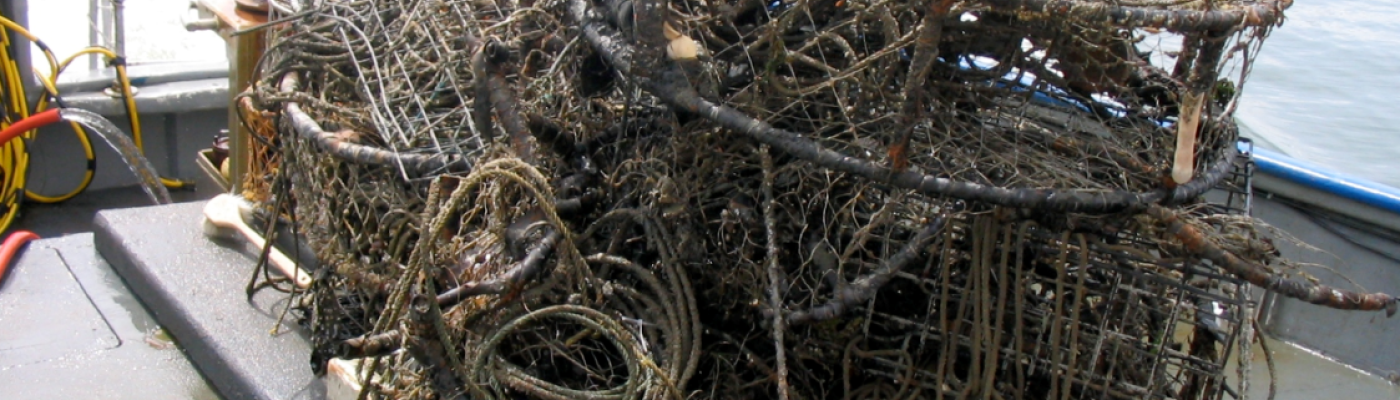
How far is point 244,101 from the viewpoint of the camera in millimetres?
2770

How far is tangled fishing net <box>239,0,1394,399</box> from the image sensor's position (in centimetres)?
156

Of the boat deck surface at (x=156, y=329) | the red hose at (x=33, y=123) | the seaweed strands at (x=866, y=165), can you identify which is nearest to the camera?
the seaweed strands at (x=866, y=165)

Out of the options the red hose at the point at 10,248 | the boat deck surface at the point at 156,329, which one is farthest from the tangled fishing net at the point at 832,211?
the red hose at the point at 10,248

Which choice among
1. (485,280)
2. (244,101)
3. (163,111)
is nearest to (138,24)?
(163,111)

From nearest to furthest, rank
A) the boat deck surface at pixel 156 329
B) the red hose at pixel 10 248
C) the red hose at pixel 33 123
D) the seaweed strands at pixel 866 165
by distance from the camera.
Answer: the seaweed strands at pixel 866 165 < the boat deck surface at pixel 156 329 < the red hose at pixel 10 248 < the red hose at pixel 33 123

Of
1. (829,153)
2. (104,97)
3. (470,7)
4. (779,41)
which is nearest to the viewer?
(829,153)

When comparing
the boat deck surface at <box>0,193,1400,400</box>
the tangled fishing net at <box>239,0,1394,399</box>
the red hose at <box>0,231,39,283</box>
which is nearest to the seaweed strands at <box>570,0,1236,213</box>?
the tangled fishing net at <box>239,0,1394,399</box>

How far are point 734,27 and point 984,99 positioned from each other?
1.37 feet

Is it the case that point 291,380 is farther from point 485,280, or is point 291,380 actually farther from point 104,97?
point 104,97

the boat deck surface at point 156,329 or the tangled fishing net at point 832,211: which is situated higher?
the tangled fishing net at point 832,211

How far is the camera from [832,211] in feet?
5.47

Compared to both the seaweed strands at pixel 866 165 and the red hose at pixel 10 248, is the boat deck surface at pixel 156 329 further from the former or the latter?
the seaweed strands at pixel 866 165

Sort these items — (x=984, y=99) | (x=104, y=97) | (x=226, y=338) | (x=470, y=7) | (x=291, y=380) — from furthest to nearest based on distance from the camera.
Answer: (x=104, y=97)
(x=226, y=338)
(x=291, y=380)
(x=470, y=7)
(x=984, y=99)

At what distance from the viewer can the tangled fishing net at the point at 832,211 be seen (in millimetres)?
1561
